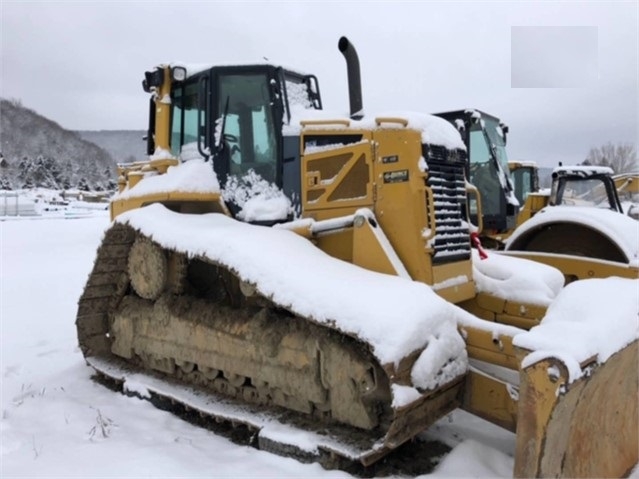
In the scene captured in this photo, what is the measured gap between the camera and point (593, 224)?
6480 mm

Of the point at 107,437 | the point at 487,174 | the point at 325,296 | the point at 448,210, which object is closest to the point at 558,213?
the point at 487,174

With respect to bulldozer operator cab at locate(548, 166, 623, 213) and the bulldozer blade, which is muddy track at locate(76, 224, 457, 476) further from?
bulldozer operator cab at locate(548, 166, 623, 213)

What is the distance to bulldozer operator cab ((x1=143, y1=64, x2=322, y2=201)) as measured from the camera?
458 centimetres

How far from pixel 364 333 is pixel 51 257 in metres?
12.2

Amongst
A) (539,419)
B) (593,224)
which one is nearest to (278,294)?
(539,419)

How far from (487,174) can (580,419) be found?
6794mm

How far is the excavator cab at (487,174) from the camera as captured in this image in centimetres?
912

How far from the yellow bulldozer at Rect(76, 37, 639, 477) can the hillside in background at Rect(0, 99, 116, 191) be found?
22987 millimetres

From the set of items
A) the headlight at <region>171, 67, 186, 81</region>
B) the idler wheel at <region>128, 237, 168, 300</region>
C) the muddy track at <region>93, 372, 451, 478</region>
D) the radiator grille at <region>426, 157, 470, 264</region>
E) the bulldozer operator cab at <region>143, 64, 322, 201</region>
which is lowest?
the muddy track at <region>93, 372, 451, 478</region>

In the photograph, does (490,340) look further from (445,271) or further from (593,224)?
(593,224)

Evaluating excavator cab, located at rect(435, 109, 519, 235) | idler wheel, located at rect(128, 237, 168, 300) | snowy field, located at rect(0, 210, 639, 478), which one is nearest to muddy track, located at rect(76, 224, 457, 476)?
snowy field, located at rect(0, 210, 639, 478)

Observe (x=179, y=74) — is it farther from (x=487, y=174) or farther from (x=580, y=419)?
(x=487, y=174)

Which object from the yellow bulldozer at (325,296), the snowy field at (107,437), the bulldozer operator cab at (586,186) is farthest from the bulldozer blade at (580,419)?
the bulldozer operator cab at (586,186)

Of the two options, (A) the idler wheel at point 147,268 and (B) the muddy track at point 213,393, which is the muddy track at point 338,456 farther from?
(A) the idler wheel at point 147,268
